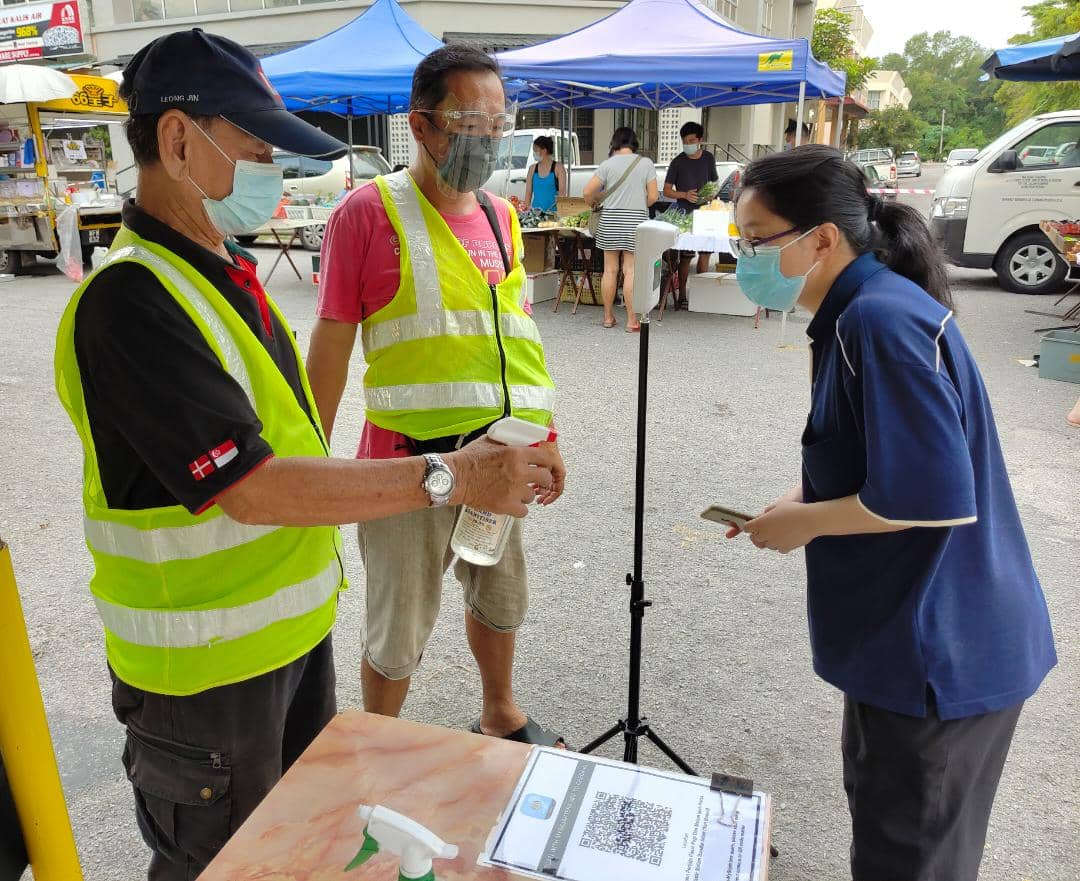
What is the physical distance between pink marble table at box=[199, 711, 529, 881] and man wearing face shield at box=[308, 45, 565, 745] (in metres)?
0.78

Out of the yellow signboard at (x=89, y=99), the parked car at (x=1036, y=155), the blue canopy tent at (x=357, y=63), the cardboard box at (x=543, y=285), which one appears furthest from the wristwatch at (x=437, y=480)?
the yellow signboard at (x=89, y=99)

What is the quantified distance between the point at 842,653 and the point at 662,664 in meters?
1.70

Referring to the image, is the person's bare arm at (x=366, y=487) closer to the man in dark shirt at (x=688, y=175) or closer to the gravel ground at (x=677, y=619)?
the gravel ground at (x=677, y=619)

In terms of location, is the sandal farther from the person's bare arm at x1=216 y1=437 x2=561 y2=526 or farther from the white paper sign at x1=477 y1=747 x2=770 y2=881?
the white paper sign at x1=477 y1=747 x2=770 y2=881

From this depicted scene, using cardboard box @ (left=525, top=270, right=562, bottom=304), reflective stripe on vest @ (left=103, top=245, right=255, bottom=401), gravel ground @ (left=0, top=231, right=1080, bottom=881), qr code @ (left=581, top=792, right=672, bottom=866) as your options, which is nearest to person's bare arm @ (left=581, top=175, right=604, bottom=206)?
cardboard box @ (left=525, top=270, right=562, bottom=304)

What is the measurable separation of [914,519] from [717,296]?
853 centimetres

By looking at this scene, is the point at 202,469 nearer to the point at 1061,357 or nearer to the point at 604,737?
the point at 604,737

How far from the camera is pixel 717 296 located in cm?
962

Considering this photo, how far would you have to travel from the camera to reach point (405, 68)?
9.84m

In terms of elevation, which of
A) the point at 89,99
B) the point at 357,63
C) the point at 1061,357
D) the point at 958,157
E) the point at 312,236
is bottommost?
the point at 1061,357

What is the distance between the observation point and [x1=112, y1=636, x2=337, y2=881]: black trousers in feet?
4.96

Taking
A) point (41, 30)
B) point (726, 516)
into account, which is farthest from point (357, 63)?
point (41, 30)

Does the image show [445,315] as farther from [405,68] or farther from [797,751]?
[405,68]

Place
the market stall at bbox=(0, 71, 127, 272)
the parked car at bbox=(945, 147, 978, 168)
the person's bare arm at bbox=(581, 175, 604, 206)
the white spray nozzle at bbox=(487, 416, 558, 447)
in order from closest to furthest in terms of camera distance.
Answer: the white spray nozzle at bbox=(487, 416, 558, 447) < the person's bare arm at bbox=(581, 175, 604, 206) < the parked car at bbox=(945, 147, 978, 168) < the market stall at bbox=(0, 71, 127, 272)
